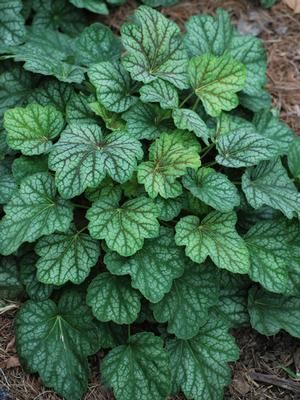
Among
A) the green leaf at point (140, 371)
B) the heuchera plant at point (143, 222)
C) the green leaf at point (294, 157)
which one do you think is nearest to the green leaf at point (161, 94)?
the heuchera plant at point (143, 222)

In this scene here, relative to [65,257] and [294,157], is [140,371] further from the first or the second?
[294,157]

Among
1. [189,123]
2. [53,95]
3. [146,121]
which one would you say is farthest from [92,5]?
[189,123]

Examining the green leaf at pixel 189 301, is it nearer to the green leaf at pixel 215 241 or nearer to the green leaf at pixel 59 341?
the green leaf at pixel 215 241

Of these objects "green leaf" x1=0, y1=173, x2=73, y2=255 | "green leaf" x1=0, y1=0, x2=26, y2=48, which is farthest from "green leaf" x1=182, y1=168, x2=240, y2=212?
"green leaf" x1=0, y1=0, x2=26, y2=48

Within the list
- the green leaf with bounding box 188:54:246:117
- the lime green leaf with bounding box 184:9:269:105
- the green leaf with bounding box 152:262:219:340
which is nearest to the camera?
the green leaf with bounding box 152:262:219:340

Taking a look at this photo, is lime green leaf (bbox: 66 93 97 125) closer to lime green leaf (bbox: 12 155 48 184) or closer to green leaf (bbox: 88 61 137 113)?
green leaf (bbox: 88 61 137 113)

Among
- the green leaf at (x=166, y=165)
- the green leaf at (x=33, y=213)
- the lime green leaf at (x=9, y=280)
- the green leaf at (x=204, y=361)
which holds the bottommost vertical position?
the green leaf at (x=204, y=361)

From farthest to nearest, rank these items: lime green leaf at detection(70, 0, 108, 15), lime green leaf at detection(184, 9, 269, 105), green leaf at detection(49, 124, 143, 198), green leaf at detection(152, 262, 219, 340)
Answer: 1. lime green leaf at detection(70, 0, 108, 15)
2. lime green leaf at detection(184, 9, 269, 105)
3. green leaf at detection(152, 262, 219, 340)
4. green leaf at detection(49, 124, 143, 198)
